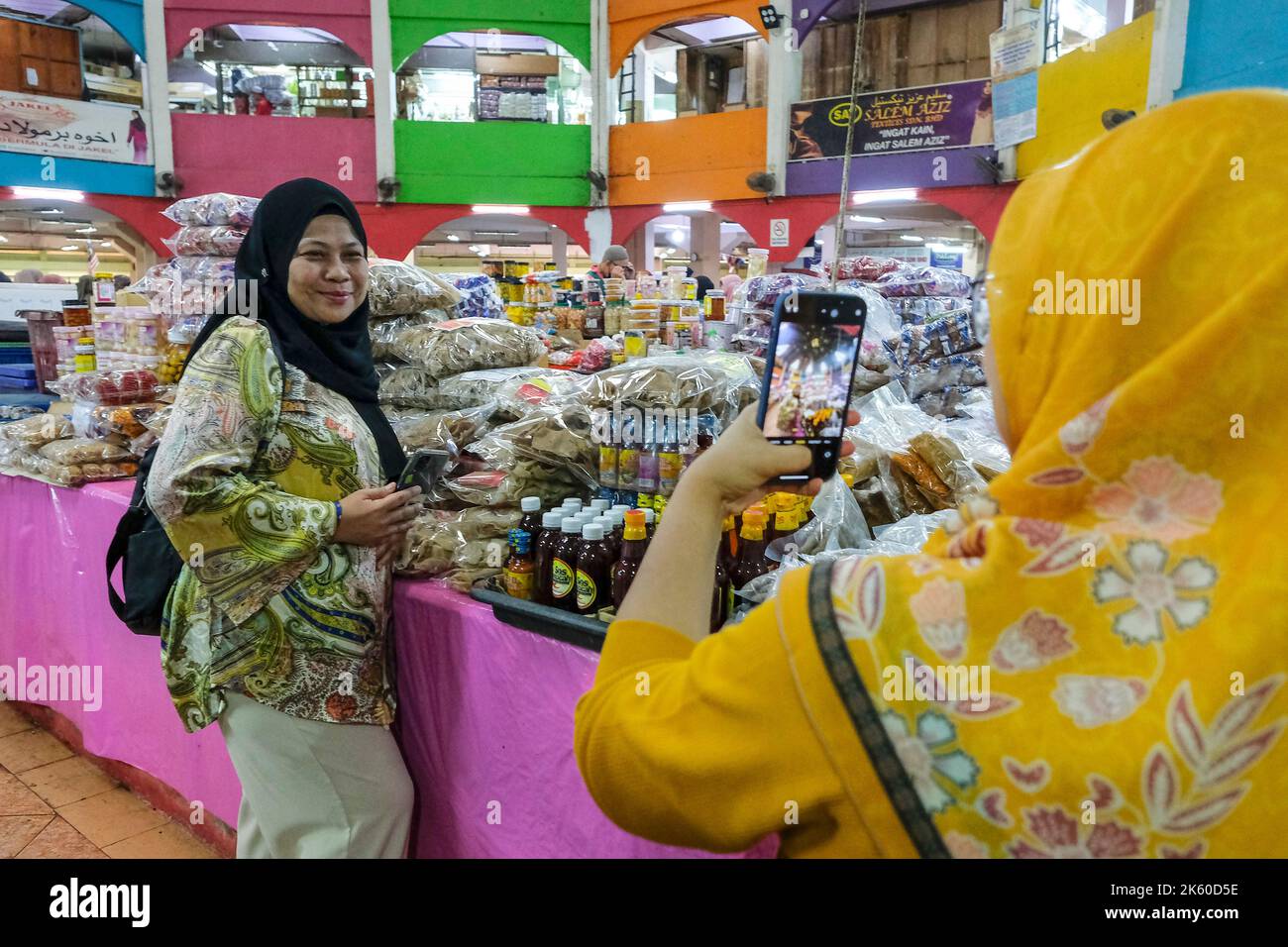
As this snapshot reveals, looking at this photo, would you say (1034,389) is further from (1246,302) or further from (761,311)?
(761,311)

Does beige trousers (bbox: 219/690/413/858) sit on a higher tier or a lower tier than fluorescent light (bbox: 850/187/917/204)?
lower

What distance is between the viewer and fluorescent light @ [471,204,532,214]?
39.6ft

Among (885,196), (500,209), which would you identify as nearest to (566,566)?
(885,196)

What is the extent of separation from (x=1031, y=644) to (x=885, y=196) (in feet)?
34.1

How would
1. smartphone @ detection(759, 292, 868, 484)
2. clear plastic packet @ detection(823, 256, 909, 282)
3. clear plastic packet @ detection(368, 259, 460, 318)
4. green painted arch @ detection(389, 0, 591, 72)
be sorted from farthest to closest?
green painted arch @ detection(389, 0, 591, 72) → clear plastic packet @ detection(823, 256, 909, 282) → clear plastic packet @ detection(368, 259, 460, 318) → smartphone @ detection(759, 292, 868, 484)

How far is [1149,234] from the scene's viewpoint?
65 centimetres

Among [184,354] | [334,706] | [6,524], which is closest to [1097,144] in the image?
[334,706]

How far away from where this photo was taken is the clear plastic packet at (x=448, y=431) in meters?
2.46

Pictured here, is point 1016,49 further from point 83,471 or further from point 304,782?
point 304,782

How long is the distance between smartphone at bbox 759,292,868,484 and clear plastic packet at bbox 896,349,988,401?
7.54 feet

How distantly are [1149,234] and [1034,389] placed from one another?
5.3 inches

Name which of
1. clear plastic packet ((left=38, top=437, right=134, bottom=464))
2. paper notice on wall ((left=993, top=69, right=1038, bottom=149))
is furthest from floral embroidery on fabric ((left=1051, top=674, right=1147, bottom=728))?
paper notice on wall ((left=993, top=69, right=1038, bottom=149))

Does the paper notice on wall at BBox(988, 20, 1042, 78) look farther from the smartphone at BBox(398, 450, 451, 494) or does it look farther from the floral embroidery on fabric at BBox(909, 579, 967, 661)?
the floral embroidery on fabric at BBox(909, 579, 967, 661)

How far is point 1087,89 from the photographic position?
7758 mm
